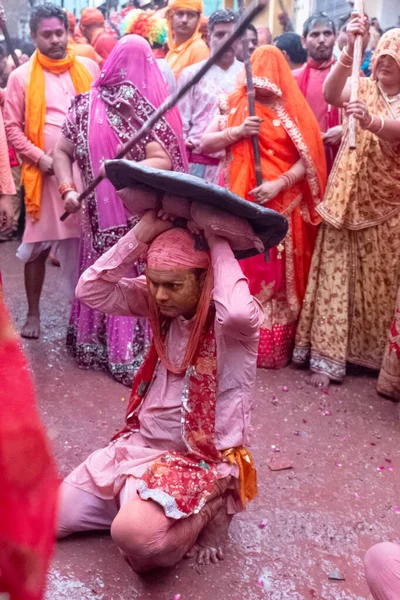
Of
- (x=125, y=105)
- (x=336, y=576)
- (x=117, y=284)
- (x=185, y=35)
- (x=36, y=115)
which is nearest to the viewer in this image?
(x=336, y=576)

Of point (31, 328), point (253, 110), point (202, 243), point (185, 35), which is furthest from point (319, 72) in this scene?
point (202, 243)

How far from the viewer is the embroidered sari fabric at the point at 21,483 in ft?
3.43

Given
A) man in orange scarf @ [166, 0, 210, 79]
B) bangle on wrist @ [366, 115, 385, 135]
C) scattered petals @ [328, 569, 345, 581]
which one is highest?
man in orange scarf @ [166, 0, 210, 79]

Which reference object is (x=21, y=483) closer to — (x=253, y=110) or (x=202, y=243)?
(x=202, y=243)

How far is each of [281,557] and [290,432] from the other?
1.10 meters

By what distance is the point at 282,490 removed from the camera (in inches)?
126

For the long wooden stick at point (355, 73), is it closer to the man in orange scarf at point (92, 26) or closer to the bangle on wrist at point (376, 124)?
the bangle on wrist at point (376, 124)

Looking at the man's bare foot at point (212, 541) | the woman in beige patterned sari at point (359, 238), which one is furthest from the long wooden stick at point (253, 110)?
the man's bare foot at point (212, 541)

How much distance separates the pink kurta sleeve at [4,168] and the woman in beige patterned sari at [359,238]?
6.46ft

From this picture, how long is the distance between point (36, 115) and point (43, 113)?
0.16 feet

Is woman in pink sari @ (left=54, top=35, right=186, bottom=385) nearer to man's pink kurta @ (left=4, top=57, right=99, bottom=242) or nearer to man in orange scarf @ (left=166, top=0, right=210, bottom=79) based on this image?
man's pink kurta @ (left=4, top=57, right=99, bottom=242)

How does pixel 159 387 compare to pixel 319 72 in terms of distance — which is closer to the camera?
pixel 159 387

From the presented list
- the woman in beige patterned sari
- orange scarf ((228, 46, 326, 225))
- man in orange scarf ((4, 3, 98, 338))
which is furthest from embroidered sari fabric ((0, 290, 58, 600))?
man in orange scarf ((4, 3, 98, 338))

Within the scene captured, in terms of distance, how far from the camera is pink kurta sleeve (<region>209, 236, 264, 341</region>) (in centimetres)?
233
